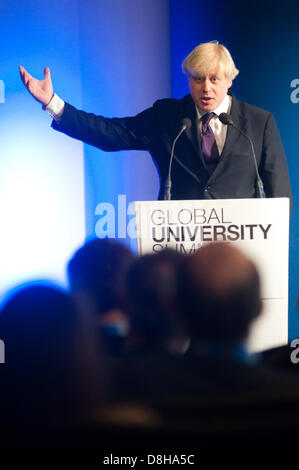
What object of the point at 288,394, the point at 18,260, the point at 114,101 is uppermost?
the point at 114,101

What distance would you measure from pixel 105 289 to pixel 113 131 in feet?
3.65

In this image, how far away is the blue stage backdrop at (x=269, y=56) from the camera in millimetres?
2934

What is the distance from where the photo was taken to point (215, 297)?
3.82 ft

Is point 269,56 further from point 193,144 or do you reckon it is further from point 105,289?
point 105,289

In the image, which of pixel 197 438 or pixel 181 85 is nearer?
pixel 197 438

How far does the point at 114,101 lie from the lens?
9.79 feet

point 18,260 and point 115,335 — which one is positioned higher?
point 18,260

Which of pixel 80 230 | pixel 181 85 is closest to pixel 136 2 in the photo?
pixel 181 85

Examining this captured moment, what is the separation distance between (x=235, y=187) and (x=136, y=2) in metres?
1.59

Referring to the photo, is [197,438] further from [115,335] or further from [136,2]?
[136,2]

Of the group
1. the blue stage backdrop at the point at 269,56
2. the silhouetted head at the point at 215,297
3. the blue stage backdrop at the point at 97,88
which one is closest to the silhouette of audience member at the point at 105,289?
the silhouetted head at the point at 215,297

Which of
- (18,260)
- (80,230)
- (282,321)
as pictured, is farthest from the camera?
(80,230)

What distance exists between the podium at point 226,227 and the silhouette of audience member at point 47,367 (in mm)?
501

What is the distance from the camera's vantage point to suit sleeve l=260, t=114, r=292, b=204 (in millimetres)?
2072
